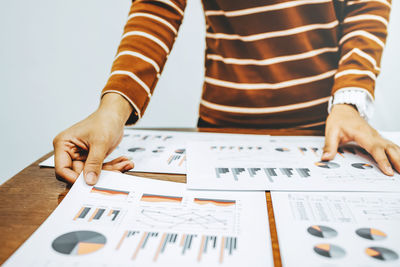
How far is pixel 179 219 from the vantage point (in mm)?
356

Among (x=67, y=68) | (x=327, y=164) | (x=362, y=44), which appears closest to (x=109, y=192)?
(x=327, y=164)

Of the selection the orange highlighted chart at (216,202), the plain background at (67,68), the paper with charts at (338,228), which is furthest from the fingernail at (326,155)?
the plain background at (67,68)

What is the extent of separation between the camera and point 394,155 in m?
0.49

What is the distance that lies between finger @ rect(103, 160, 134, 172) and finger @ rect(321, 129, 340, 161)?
13.4 inches

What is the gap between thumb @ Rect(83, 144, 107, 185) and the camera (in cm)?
44

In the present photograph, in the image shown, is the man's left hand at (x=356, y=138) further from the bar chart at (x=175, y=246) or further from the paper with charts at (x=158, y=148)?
the bar chart at (x=175, y=246)

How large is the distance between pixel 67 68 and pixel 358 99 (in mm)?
1630

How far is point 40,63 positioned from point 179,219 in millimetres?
1755

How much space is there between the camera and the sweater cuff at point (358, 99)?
625mm

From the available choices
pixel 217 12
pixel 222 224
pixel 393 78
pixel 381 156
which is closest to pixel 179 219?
pixel 222 224

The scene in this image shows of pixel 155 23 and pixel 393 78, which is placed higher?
pixel 155 23

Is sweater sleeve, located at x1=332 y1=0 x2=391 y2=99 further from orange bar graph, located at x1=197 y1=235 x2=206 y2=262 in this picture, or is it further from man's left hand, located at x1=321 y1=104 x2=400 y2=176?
orange bar graph, located at x1=197 y1=235 x2=206 y2=262

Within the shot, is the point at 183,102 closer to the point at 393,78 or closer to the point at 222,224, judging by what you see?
the point at 393,78

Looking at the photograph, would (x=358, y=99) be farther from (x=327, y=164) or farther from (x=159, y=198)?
(x=159, y=198)
